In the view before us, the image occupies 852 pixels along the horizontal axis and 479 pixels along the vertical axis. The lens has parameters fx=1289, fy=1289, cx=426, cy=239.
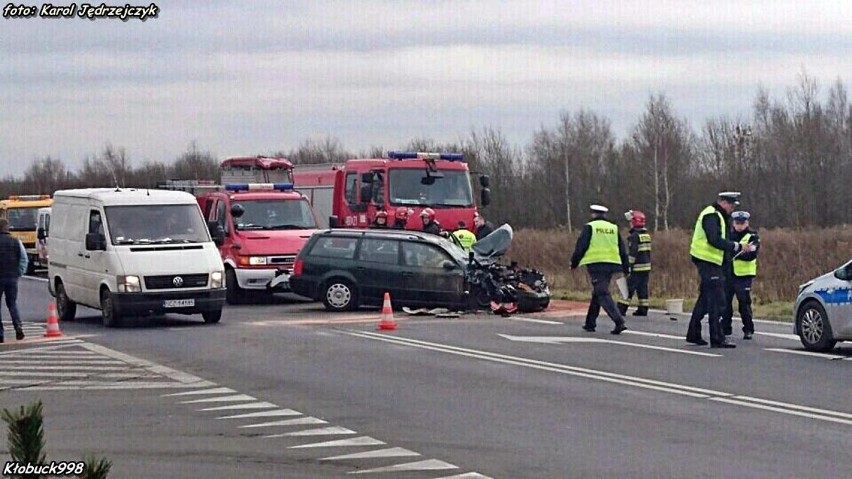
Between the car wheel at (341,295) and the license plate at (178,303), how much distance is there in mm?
3754

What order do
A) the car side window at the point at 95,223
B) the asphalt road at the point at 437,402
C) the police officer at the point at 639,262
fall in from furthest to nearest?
the police officer at the point at 639,262
the car side window at the point at 95,223
the asphalt road at the point at 437,402

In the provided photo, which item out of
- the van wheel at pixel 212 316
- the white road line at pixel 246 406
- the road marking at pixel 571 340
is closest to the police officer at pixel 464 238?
the van wheel at pixel 212 316

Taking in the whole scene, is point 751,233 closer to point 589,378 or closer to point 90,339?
point 589,378

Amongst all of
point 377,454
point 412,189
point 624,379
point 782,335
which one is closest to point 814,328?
point 782,335

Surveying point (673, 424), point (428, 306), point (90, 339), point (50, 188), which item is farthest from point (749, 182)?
point (673, 424)

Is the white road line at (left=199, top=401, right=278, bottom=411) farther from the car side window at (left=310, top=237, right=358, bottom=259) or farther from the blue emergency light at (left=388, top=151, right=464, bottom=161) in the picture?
the blue emergency light at (left=388, top=151, right=464, bottom=161)

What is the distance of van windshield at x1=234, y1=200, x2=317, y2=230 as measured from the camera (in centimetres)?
2616

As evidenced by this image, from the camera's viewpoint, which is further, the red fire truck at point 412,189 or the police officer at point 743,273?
the red fire truck at point 412,189

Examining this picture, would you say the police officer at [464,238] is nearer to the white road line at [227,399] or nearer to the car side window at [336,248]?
the car side window at [336,248]

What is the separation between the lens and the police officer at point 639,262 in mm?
22016

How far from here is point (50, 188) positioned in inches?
3371

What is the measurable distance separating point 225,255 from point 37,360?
9.95 m

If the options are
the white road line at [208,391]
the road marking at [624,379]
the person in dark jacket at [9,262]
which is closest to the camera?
the road marking at [624,379]

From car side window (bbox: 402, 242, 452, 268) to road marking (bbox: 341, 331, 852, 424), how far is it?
4.47m
